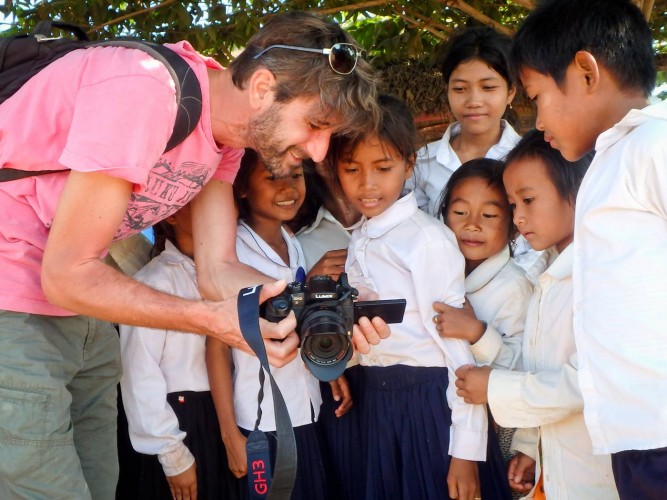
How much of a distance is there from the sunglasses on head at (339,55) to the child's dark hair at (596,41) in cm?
54

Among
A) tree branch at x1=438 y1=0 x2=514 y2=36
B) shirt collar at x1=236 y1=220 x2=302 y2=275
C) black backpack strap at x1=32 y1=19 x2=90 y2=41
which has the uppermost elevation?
tree branch at x1=438 y1=0 x2=514 y2=36

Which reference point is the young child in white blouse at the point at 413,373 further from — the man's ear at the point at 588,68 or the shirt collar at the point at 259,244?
the man's ear at the point at 588,68

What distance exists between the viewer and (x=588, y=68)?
2.14 m

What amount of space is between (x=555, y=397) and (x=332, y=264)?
3.33ft

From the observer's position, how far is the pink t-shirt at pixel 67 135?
200 centimetres

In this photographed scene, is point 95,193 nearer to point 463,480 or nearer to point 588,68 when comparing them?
point 588,68

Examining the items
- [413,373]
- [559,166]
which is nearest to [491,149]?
[559,166]

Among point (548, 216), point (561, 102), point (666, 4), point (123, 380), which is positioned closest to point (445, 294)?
point (548, 216)

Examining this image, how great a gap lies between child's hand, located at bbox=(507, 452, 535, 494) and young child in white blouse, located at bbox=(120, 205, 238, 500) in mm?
1108

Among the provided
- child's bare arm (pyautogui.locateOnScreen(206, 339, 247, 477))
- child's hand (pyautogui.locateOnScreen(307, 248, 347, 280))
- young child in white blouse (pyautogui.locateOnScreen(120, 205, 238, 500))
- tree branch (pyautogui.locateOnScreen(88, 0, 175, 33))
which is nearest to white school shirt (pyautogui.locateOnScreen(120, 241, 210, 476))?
young child in white blouse (pyautogui.locateOnScreen(120, 205, 238, 500))

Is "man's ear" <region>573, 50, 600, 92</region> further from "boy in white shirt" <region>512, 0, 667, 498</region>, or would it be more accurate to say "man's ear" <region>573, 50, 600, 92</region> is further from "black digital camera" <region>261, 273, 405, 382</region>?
"black digital camera" <region>261, 273, 405, 382</region>

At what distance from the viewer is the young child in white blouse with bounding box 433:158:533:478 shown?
111 inches

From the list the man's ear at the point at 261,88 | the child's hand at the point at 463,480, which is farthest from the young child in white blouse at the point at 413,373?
the man's ear at the point at 261,88

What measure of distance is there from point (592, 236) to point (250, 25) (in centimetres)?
330
